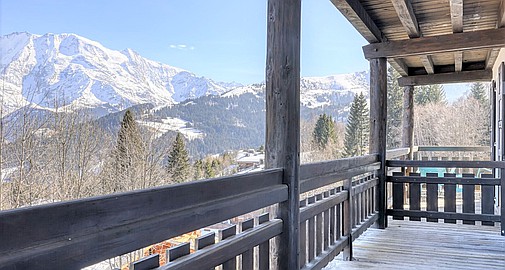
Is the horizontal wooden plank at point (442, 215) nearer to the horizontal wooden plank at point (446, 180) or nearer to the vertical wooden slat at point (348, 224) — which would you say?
the horizontal wooden plank at point (446, 180)

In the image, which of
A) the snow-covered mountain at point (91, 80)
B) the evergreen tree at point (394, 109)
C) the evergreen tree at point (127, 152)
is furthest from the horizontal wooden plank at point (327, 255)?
the evergreen tree at point (394, 109)

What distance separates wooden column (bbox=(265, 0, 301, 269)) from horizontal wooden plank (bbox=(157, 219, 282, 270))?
0.13 meters

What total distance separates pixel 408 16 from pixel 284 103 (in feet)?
6.86

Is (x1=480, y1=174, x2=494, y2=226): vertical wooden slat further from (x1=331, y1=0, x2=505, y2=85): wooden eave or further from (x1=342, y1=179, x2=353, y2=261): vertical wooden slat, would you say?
(x1=342, y1=179, x2=353, y2=261): vertical wooden slat

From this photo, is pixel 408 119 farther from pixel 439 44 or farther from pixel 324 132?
pixel 324 132

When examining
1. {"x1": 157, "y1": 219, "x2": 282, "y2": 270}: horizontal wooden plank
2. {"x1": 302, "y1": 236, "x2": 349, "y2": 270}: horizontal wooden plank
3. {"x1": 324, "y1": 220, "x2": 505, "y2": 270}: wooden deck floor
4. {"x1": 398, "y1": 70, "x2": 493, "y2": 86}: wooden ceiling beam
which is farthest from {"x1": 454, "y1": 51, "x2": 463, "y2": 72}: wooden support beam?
{"x1": 157, "y1": 219, "x2": 282, "y2": 270}: horizontal wooden plank

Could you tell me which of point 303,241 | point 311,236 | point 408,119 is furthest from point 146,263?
point 408,119

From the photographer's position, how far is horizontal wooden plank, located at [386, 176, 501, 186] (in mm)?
4137

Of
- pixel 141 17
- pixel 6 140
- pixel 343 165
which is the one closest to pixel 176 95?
pixel 141 17

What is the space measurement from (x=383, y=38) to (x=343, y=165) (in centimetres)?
195

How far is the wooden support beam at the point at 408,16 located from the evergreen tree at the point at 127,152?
10608mm

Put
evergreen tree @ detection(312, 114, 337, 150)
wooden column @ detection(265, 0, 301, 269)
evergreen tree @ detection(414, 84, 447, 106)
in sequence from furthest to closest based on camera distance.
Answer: evergreen tree @ detection(414, 84, 447, 106) → evergreen tree @ detection(312, 114, 337, 150) → wooden column @ detection(265, 0, 301, 269)

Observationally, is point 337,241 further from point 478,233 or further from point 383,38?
point 383,38

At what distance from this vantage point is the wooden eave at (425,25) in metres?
3.49
